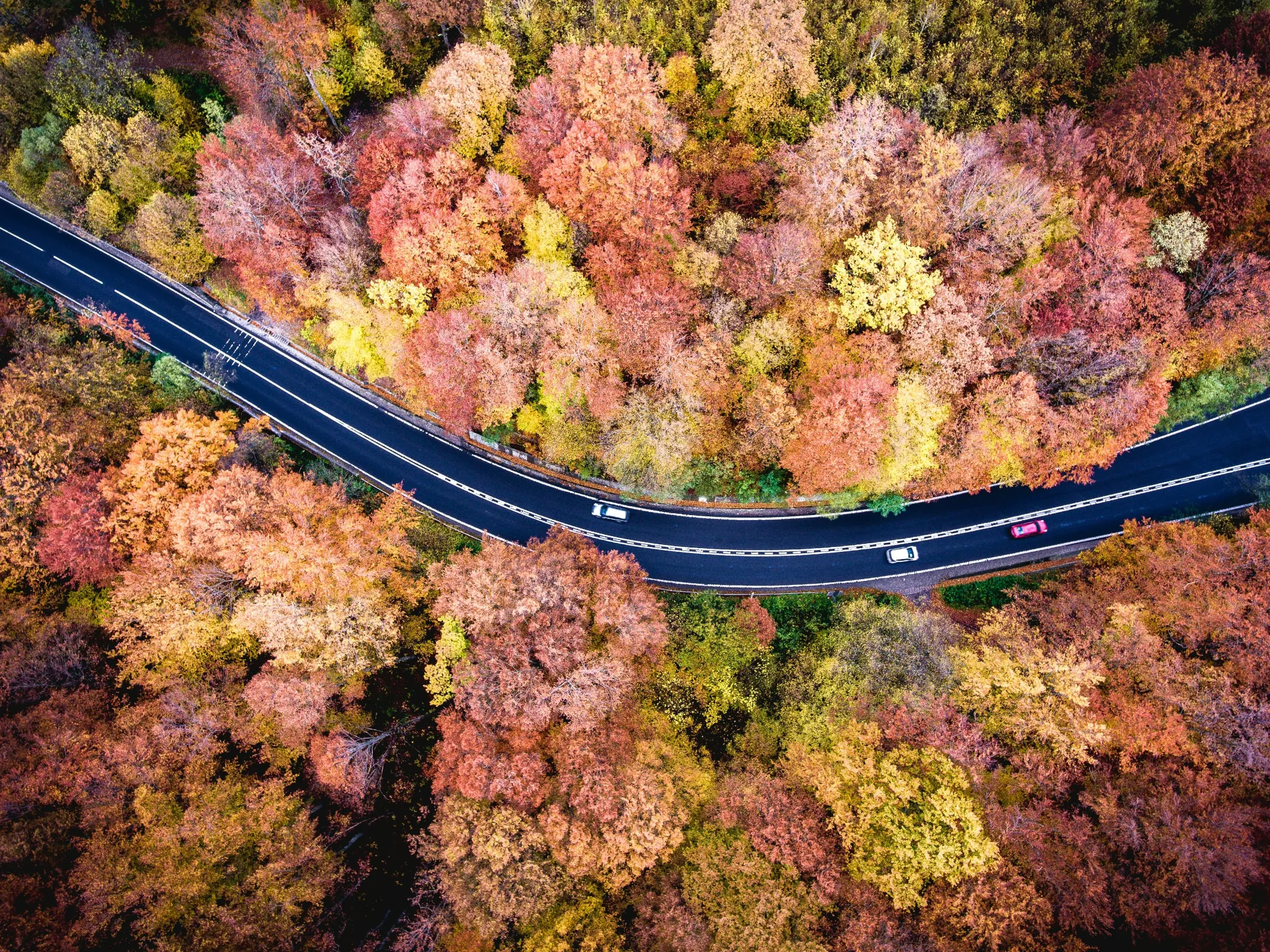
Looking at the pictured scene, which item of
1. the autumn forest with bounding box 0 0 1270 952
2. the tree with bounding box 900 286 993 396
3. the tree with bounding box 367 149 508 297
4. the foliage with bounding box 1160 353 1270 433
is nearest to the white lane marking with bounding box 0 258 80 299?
the autumn forest with bounding box 0 0 1270 952

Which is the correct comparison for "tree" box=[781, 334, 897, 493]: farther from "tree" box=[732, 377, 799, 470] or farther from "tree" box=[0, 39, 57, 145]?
"tree" box=[0, 39, 57, 145]

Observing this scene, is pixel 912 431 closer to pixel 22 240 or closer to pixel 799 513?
pixel 799 513

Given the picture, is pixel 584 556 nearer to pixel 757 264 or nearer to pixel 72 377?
pixel 757 264

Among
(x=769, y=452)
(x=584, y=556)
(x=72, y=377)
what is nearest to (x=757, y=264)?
(x=769, y=452)

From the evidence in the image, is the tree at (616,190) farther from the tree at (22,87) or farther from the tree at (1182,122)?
the tree at (22,87)

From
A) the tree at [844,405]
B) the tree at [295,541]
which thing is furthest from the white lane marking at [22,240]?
the tree at [844,405]

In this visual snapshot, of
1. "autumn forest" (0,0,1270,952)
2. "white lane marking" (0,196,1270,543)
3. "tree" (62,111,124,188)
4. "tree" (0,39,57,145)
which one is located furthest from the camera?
"tree" (0,39,57,145)

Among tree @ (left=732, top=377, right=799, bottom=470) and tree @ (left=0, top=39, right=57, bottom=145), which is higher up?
tree @ (left=0, top=39, right=57, bottom=145)
